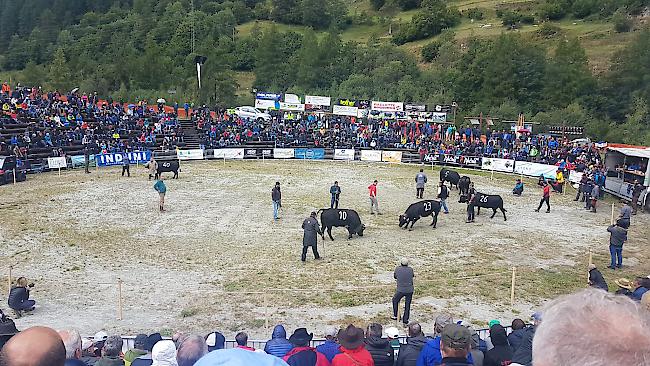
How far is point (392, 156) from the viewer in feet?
130

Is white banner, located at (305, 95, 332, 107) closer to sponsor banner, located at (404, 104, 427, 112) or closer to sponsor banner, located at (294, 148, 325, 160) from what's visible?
sponsor banner, located at (404, 104, 427, 112)

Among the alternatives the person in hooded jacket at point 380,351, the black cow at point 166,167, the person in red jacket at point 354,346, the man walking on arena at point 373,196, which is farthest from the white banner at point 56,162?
the person in red jacket at point 354,346

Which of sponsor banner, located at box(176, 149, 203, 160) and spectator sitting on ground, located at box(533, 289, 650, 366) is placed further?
sponsor banner, located at box(176, 149, 203, 160)

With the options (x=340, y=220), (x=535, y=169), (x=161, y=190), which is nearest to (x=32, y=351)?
(x=340, y=220)

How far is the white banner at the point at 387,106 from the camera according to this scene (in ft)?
163

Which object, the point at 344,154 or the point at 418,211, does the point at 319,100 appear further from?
the point at 418,211

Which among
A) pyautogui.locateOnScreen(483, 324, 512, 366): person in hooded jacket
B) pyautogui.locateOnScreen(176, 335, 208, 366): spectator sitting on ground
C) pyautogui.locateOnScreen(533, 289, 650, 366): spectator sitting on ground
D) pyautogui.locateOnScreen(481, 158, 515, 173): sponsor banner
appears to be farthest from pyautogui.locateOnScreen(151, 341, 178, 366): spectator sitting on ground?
pyautogui.locateOnScreen(481, 158, 515, 173): sponsor banner

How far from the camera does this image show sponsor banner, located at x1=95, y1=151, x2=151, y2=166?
34.7 meters

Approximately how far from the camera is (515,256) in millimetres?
18125

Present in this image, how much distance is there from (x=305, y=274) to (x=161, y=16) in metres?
101

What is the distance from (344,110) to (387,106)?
3898 millimetres

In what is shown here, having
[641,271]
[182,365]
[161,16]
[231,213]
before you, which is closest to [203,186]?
[231,213]

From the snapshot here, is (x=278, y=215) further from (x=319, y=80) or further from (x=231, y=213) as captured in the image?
(x=319, y=80)

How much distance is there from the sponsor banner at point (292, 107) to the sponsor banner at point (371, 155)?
46.0ft
